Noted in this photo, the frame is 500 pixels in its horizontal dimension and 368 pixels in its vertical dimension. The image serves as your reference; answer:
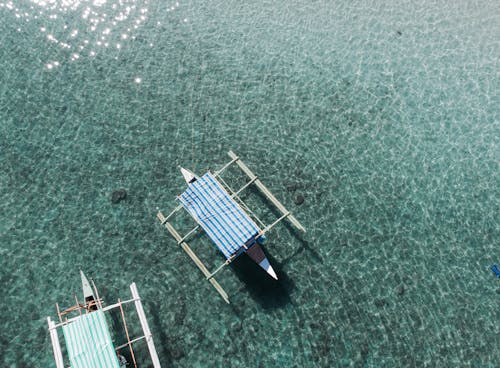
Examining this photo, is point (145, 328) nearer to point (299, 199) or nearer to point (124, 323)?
point (124, 323)

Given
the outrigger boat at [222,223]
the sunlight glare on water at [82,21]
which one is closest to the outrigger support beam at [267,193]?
the outrigger boat at [222,223]

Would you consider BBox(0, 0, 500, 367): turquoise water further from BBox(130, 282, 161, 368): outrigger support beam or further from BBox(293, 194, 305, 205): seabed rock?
BBox(130, 282, 161, 368): outrigger support beam

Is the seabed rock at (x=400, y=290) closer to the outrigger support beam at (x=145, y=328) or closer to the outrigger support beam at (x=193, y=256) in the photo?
the outrigger support beam at (x=193, y=256)

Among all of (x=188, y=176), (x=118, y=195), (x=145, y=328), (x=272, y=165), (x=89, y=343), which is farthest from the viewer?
(x=272, y=165)

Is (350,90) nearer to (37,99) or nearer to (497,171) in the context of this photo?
(497,171)

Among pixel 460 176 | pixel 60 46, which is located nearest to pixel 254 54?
pixel 60 46

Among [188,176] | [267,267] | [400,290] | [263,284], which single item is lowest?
[400,290]

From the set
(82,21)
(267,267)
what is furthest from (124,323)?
(82,21)
